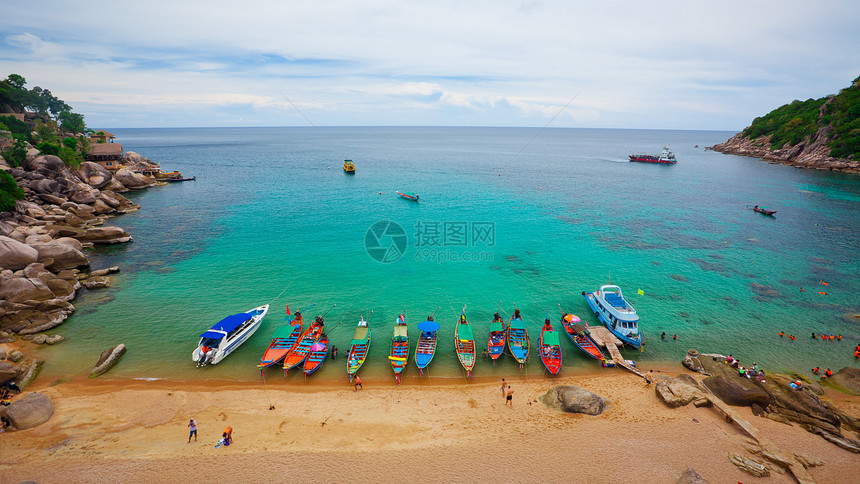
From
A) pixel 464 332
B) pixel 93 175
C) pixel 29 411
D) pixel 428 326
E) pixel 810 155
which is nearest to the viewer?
pixel 29 411

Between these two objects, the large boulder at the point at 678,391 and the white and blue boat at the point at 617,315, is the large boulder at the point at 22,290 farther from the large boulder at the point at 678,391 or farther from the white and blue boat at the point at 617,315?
the large boulder at the point at 678,391

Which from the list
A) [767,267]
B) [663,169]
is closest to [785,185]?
[663,169]

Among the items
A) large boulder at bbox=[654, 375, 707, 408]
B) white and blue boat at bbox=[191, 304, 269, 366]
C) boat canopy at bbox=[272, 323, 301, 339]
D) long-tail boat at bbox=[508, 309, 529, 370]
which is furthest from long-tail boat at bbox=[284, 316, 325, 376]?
large boulder at bbox=[654, 375, 707, 408]

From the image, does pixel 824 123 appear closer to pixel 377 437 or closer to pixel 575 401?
pixel 575 401

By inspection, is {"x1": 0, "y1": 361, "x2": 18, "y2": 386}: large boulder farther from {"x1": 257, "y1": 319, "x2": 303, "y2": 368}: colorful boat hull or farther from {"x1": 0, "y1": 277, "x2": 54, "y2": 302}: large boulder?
{"x1": 257, "y1": 319, "x2": 303, "y2": 368}: colorful boat hull

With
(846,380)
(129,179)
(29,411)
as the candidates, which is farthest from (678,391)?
(129,179)

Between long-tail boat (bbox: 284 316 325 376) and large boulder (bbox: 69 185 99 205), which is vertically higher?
large boulder (bbox: 69 185 99 205)

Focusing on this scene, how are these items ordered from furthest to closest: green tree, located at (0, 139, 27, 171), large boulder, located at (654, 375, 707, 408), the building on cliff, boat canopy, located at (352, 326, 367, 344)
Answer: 1. the building on cliff
2. green tree, located at (0, 139, 27, 171)
3. boat canopy, located at (352, 326, 367, 344)
4. large boulder, located at (654, 375, 707, 408)

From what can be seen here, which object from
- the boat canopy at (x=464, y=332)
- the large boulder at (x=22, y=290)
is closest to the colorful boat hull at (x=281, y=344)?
the boat canopy at (x=464, y=332)
